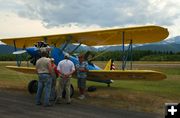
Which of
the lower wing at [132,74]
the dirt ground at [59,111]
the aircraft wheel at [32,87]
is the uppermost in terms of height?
the lower wing at [132,74]

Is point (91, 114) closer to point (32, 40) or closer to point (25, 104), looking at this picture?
point (25, 104)

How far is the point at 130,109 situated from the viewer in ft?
37.0

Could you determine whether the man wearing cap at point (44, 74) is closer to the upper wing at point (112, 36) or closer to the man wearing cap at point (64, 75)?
the man wearing cap at point (64, 75)

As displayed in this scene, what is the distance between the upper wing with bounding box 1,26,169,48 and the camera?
47.6 feet

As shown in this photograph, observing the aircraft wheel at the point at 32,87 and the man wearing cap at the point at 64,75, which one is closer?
the man wearing cap at the point at 64,75

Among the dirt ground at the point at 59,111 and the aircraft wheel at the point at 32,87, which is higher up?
the aircraft wheel at the point at 32,87

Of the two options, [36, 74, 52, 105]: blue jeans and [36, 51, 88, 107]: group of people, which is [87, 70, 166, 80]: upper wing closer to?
[36, 51, 88, 107]: group of people

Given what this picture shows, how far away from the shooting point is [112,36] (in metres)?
Answer: 16.6

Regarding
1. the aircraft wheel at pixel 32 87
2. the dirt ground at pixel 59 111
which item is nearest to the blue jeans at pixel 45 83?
the dirt ground at pixel 59 111

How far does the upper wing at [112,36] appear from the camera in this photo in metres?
14.5

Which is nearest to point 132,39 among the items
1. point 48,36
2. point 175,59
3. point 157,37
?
point 157,37

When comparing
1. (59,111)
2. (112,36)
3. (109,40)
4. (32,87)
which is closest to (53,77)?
(59,111)

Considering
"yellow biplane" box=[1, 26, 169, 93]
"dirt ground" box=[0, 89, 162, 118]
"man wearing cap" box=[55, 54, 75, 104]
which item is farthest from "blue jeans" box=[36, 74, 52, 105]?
"yellow biplane" box=[1, 26, 169, 93]

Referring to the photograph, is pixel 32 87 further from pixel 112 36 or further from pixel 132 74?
pixel 112 36
